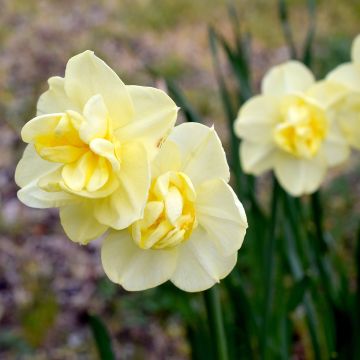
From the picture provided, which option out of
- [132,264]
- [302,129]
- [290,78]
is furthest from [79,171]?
[290,78]

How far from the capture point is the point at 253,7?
13.8 feet

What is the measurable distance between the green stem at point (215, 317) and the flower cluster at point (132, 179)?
7 cm

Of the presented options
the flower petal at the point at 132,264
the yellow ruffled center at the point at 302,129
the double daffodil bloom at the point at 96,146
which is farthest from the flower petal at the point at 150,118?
the yellow ruffled center at the point at 302,129

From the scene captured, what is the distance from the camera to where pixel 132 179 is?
63 centimetres

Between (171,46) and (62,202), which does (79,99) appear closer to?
(62,202)

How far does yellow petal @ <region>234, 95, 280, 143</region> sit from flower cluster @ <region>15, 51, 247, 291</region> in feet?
1.69

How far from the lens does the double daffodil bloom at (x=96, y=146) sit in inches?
24.1

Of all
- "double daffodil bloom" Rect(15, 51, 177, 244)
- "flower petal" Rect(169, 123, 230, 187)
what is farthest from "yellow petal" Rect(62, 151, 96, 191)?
"flower petal" Rect(169, 123, 230, 187)

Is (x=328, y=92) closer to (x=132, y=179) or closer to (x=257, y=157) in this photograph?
(x=257, y=157)

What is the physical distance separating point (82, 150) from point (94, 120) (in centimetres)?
4

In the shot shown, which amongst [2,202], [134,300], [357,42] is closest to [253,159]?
[357,42]

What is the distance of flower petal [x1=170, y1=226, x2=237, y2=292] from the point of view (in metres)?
0.68

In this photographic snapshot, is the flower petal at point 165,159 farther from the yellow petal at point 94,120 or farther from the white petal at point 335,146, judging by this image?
the white petal at point 335,146

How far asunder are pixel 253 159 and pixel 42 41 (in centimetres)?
289
